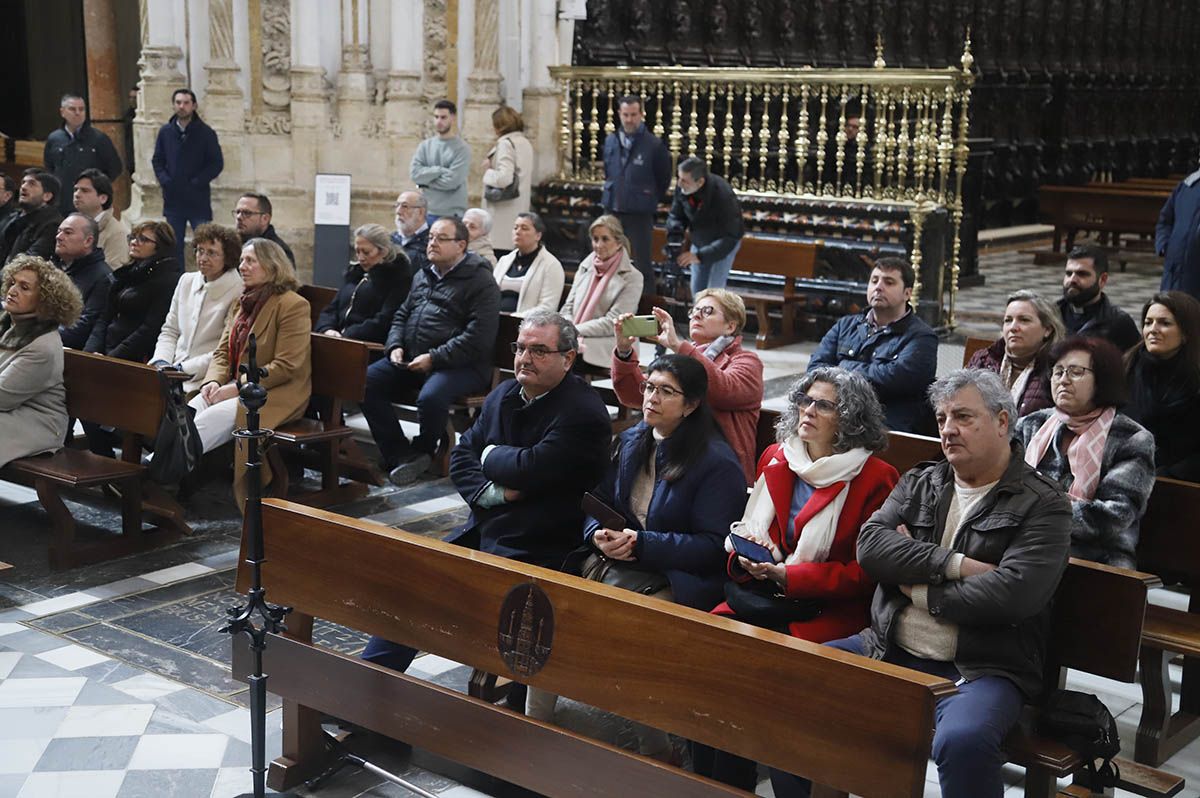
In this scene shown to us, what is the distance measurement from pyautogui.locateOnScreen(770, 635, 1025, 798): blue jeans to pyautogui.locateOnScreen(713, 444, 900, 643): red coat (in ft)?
1.47

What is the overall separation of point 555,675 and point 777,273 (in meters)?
7.74

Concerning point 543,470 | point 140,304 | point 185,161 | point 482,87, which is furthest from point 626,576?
point 482,87

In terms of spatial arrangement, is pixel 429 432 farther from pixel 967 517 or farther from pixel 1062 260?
pixel 1062 260

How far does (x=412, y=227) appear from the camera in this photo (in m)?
8.19

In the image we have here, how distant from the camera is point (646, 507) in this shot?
4094mm

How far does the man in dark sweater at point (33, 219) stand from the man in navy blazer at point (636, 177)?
150 inches

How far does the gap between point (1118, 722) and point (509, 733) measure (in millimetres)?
2061

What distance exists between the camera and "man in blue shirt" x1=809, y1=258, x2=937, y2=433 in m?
5.41

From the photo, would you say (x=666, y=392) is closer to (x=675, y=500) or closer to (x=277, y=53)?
(x=675, y=500)

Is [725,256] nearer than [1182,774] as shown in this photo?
No

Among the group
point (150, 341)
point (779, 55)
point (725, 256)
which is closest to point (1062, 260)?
point (779, 55)

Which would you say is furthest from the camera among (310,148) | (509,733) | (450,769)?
(310,148)

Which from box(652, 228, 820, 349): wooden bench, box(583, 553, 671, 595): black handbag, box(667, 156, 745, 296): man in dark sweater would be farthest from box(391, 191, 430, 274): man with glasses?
box(583, 553, 671, 595): black handbag

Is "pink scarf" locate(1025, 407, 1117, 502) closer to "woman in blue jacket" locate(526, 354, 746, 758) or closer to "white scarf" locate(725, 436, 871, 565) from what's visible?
"white scarf" locate(725, 436, 871, 565)
